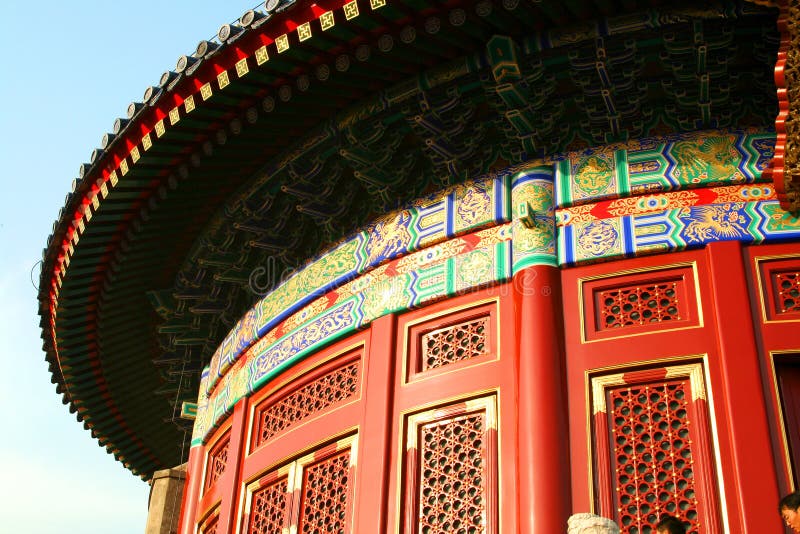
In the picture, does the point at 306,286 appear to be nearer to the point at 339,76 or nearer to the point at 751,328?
the point at 339,76

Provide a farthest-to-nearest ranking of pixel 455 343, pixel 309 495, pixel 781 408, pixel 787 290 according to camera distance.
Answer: pixel 309 495 < pixel 455 343 < pixel 787 290 < pixel 781 408

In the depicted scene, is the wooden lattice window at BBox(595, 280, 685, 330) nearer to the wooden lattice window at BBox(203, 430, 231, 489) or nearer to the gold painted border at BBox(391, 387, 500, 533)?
the gold painted border at BBox(391, 387, 500, 533)

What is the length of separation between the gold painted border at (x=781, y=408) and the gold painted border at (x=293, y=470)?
8.75ft

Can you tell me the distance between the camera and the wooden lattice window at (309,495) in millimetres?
7359

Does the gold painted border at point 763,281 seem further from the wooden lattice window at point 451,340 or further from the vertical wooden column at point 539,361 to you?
the wooden lattice window at point 451,340

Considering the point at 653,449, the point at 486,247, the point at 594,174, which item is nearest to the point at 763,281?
the point at 653,449

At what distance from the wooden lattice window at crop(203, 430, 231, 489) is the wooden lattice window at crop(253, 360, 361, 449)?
0.62 meters

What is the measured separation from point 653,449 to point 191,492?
4.61 metres

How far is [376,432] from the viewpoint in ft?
23.6

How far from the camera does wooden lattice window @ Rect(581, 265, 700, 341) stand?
266 inches

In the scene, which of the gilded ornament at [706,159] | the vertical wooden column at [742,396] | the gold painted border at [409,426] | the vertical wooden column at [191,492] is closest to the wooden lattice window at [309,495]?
the gold painted border at [409,426]

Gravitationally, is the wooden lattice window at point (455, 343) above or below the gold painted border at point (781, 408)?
above

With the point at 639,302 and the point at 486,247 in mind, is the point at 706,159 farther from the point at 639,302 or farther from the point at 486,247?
the point at 486,247

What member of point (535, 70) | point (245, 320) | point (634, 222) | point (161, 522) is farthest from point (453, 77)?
point (161, 522)
